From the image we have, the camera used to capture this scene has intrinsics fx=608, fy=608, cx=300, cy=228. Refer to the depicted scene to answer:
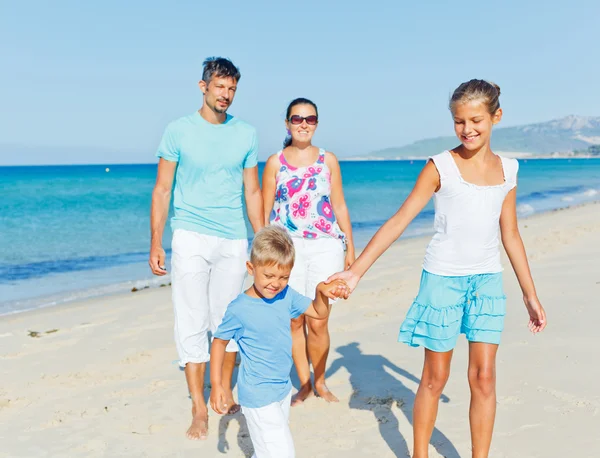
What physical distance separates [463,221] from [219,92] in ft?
6.43

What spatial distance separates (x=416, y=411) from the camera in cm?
339

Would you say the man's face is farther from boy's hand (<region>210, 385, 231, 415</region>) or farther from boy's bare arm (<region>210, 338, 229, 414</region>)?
boy's hand (<region>210, 385, 231, 415</region>)

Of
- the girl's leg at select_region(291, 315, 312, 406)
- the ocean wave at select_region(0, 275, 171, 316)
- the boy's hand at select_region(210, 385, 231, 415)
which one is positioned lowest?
the ocean wave at select_region(0, 275, 171, 316)

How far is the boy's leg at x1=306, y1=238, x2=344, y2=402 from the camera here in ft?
15.3

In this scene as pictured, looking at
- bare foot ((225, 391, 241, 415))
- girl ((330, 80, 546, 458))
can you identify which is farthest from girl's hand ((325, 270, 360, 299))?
bare foot ((225, 391, 241, 415))

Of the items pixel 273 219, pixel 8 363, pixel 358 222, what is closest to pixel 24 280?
pixel 8 363

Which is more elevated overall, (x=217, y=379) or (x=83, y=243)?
(x=217, y=379)

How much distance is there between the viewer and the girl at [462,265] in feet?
10.6

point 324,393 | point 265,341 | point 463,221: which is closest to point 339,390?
point 324,393

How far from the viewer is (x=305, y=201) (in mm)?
4684

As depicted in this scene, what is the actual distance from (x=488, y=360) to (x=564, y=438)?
106 cm

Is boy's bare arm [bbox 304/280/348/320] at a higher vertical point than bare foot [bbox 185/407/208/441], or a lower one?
higher

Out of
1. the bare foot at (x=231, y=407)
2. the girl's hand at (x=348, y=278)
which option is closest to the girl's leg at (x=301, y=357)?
the bare foot at (x=231, y=407)

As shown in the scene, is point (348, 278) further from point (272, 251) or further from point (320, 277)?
point (320, 277)
